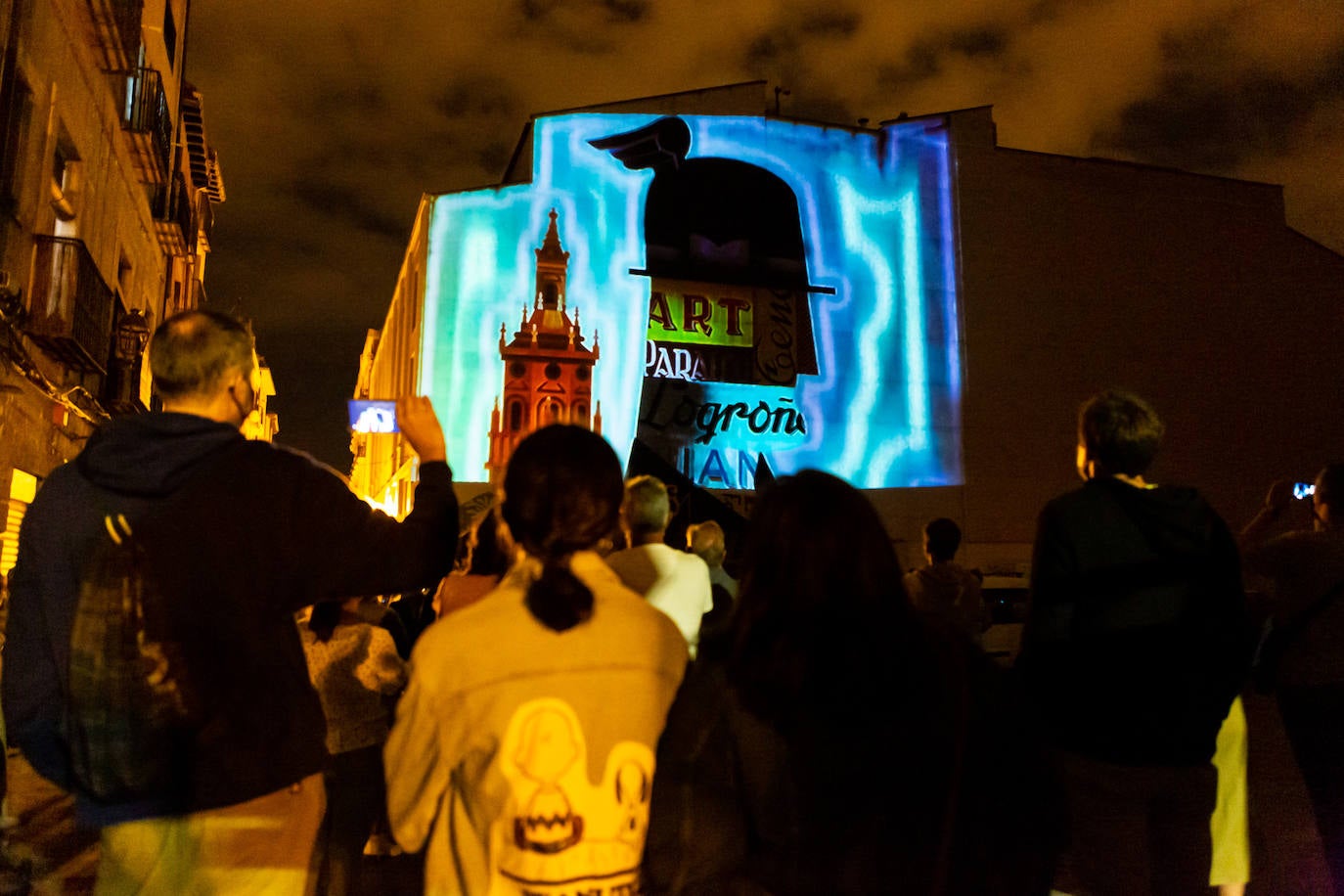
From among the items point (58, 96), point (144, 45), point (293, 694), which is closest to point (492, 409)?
point (144, 45)

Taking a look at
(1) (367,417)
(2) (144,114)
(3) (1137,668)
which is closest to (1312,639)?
(3) (1137,668)

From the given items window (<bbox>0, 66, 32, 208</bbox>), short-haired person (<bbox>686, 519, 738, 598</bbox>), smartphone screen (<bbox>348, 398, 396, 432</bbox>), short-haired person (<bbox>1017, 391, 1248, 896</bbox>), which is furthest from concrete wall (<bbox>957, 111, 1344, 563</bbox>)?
short-haired person (<bbox>1017, 391, 1248, 896</bbox>)

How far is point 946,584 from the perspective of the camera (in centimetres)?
558

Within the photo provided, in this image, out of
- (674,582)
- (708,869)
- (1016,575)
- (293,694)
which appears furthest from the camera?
(1016,575)

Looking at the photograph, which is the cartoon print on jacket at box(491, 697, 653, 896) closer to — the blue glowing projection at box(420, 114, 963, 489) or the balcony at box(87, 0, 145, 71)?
the balcony at box(87, 0, 145, 71)

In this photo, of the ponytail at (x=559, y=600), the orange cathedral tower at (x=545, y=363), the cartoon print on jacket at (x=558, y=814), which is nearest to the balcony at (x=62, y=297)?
the ponytail at (x=559, y=600)

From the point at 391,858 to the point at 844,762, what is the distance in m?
4.78

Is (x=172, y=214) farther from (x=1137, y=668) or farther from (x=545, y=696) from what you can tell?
(x=1137, y=668)

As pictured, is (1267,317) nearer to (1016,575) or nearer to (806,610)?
(1016,575)

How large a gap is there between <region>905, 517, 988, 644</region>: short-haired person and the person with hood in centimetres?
396

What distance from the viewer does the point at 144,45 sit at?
1559 centimetres

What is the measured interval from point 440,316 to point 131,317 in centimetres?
891

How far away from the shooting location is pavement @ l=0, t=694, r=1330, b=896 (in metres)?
4.77

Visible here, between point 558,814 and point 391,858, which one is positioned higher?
point 558,814
